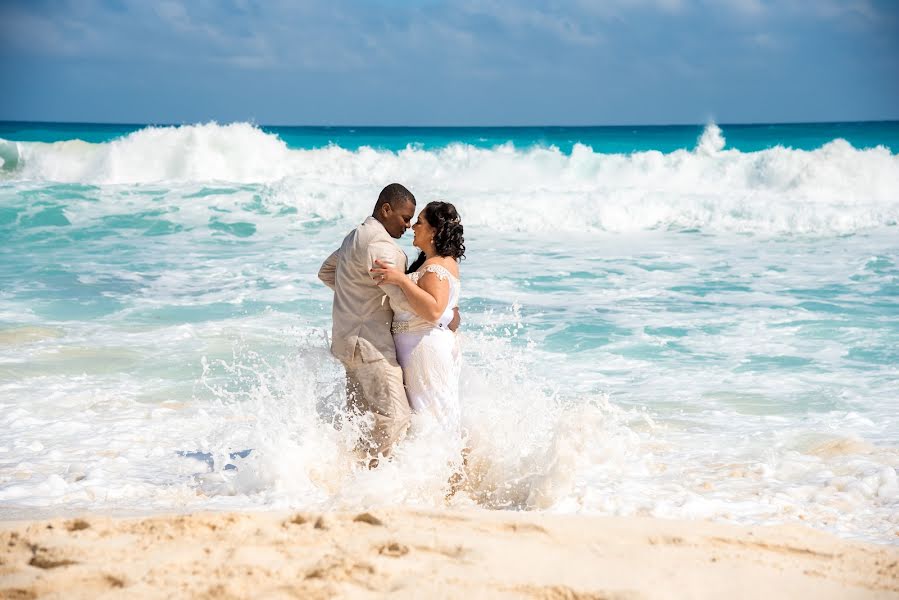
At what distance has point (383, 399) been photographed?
204 inches

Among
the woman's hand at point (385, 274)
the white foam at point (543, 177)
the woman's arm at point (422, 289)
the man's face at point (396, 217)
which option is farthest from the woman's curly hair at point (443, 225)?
the white foam at point (543, 177)

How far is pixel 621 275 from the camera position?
46.4 ft

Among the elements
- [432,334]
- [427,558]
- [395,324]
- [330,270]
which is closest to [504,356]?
[432,334]

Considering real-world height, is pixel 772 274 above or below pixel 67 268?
above

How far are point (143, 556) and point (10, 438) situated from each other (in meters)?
3.38

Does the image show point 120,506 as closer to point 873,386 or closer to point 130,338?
point 130,338

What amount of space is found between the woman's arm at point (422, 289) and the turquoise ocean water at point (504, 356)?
804mm

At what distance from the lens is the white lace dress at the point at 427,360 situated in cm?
524

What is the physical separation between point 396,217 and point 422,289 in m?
0.47

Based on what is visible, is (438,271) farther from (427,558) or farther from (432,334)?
(427,558)

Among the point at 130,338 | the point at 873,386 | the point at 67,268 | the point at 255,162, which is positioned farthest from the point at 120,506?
the point at 255,162

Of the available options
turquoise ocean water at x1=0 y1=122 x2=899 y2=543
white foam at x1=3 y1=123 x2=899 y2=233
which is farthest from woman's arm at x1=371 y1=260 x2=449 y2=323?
white foam at x1=3 y1=123 x2=899 y2=233

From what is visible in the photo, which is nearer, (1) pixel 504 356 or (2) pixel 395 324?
(2) pixel 395 324

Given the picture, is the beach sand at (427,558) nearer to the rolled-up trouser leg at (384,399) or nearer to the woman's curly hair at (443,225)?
→ the rolled-up trouser leg at (384,399)
